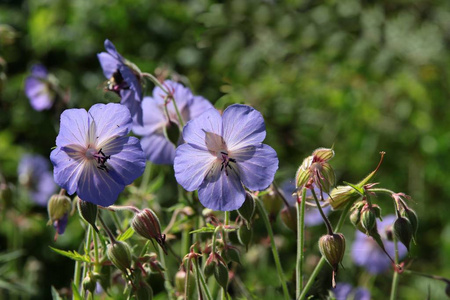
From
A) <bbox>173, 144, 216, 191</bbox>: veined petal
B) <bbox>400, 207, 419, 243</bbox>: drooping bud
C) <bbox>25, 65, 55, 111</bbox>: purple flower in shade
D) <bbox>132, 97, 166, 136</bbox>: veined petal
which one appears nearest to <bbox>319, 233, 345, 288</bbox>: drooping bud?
<bbox>400, 207, 419, 243</bbox>: drooping bud

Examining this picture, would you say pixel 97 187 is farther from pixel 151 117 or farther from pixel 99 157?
pixel 151 117

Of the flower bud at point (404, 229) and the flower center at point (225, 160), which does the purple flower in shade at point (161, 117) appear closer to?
the flower center at point (225, 160)

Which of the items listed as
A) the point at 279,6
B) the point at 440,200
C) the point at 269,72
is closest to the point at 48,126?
the point at 269,72

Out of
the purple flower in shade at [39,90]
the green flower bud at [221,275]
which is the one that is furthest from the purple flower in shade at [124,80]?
the purple flower in shade at [39,90]

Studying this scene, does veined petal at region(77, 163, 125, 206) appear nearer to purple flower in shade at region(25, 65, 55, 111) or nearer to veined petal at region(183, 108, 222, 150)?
veined petal at region(183, 108, 222, 150)

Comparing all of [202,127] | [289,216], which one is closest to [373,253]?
[289,216]

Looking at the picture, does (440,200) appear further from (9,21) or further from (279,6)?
(9,21)
